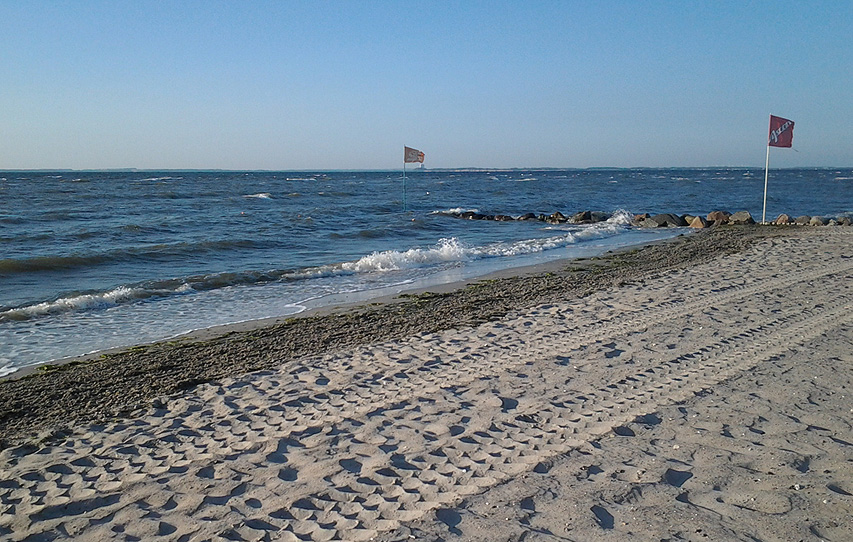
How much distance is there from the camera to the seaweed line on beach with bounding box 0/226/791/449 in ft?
16.8

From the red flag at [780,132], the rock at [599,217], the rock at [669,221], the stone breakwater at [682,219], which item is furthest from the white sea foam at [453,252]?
the red flag at [780,132]

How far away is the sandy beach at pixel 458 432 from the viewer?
3.24 meters

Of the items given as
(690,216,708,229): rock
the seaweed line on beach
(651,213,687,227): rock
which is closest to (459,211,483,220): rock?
(651,213,687,227): rock

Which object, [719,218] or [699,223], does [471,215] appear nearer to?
[699,223]

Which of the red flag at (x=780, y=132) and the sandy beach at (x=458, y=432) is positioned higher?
the red flag at (x=780, y=132)

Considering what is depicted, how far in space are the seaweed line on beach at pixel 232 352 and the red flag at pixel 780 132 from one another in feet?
30.0

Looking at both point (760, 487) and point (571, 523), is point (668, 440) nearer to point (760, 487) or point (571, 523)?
point (760, 487)

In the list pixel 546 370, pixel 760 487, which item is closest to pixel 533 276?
pixel 546 370

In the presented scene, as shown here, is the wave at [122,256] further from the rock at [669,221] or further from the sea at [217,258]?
the rock at [669,221]

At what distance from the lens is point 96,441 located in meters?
4.42

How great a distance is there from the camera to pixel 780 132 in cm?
1794

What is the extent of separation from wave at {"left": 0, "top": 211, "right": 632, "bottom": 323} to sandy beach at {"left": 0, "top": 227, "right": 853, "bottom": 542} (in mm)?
3161

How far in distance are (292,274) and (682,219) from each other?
17.2 m

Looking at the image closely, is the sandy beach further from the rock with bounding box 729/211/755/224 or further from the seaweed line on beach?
the rock with bounding box 729/211/755/224
